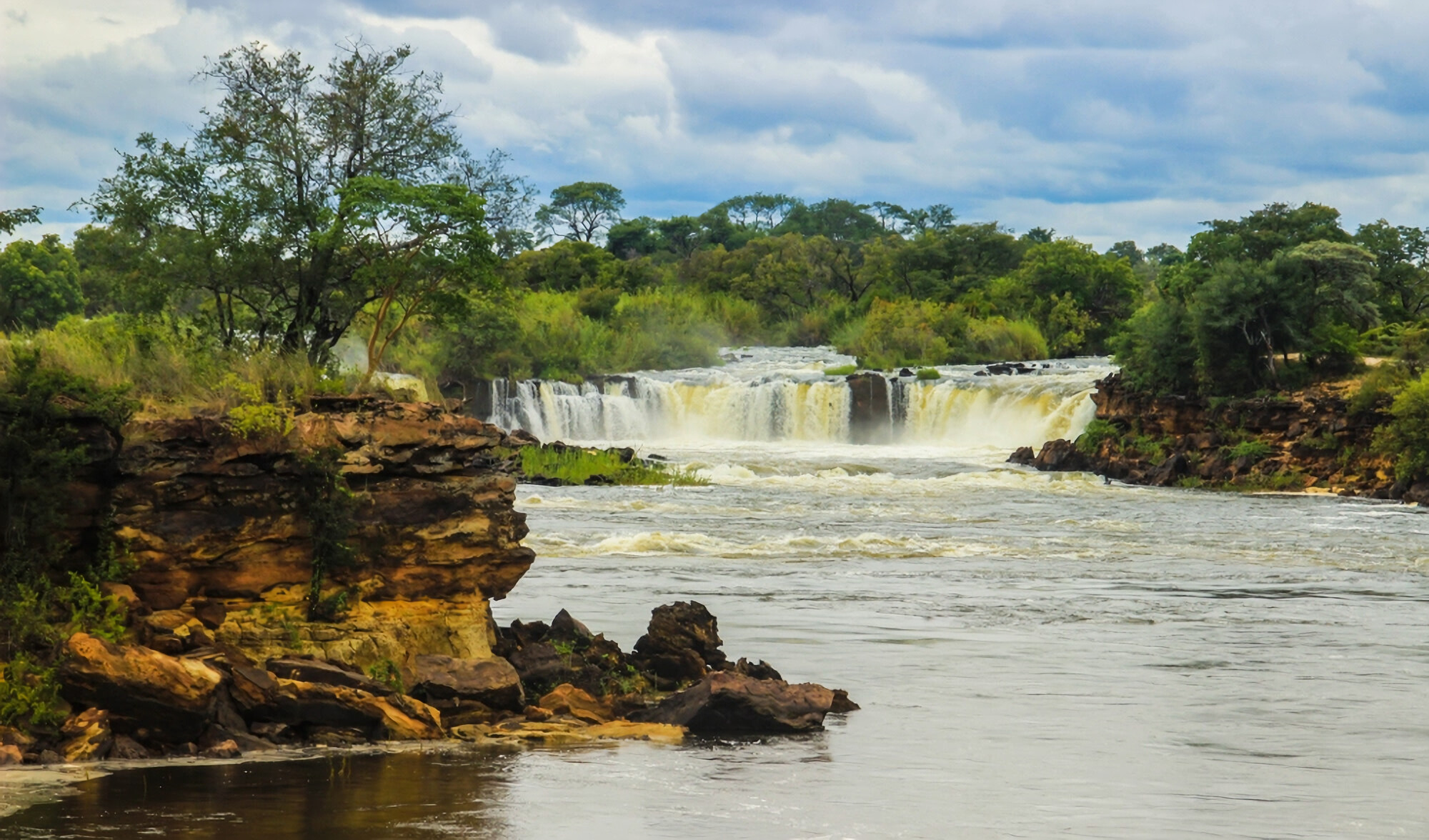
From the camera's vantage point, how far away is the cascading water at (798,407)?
54.7m

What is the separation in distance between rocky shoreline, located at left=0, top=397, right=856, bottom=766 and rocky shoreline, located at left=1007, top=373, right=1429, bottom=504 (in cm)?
3057

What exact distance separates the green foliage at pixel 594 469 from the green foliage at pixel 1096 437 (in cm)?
1305

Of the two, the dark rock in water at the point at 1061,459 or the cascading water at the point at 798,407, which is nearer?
the dark rock in water at the point at 1061,459

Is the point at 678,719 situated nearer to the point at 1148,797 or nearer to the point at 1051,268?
the point at 1148,797

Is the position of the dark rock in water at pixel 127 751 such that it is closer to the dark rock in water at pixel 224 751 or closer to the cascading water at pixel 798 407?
the dark rock in water at pixel 224 751

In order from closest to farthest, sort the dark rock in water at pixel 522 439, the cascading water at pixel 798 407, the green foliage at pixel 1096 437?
the dark rock in water at pixel 522 439 → the green foliage at pixel 1096 437 → the cascading water at pixel 798 407

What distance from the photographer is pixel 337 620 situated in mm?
11672

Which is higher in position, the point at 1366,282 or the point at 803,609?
the point at 1366,282

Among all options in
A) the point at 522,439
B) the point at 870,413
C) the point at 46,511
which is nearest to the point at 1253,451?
the point at 870,413

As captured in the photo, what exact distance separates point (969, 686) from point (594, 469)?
27.4 metres

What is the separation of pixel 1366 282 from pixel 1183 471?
8.61 m

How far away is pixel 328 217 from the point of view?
60.8 feet

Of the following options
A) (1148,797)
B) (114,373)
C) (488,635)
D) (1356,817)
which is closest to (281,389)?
(114,373)

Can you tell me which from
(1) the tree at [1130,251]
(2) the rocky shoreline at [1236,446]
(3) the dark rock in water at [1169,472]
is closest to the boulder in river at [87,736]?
(2) the rocky shoreline at [1236,446]
